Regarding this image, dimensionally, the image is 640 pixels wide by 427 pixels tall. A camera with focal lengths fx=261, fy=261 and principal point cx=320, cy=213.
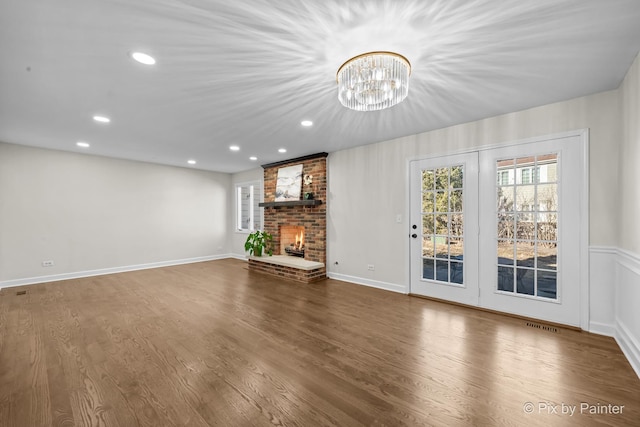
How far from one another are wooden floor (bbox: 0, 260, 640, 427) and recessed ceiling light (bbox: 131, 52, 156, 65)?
253 centimetres

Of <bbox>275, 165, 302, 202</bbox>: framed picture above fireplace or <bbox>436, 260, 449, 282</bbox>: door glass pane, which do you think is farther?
<bbox>275, 165, 302, 202</bbox>: framed picture above fireplace

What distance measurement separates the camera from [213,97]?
2.81 metres

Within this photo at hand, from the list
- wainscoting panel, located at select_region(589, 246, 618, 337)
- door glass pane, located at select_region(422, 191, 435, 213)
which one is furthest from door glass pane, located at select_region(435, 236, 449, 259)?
wainscoting panel, located at select_region(589, 246, 618, 337)

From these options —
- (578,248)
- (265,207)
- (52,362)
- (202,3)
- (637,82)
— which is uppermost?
(202,3)

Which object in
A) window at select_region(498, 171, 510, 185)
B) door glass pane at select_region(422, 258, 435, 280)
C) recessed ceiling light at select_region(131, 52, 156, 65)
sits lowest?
door glass pane at select_region(422, 258, 435, 280)

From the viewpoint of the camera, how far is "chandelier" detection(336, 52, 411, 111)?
6.55 ft

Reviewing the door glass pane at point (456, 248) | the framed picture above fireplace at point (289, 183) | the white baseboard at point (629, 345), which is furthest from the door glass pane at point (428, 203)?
the framed picture above fireplace at point (289, 183)

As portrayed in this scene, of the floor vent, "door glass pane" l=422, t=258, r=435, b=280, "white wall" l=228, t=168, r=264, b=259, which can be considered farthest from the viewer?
"white wall" l=228, t=168, r=264, b=259

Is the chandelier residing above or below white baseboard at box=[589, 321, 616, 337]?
above

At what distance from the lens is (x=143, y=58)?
2.11 metres

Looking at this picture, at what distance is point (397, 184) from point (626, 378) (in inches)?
122

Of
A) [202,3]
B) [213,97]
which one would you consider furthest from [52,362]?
[202,3]

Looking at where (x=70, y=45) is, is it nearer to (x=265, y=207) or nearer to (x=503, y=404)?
(x=503, y=404)

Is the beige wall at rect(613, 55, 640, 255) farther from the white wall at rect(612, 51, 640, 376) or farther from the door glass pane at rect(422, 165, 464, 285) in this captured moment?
the door glass pane at rect(422, 165, 464, 285)
